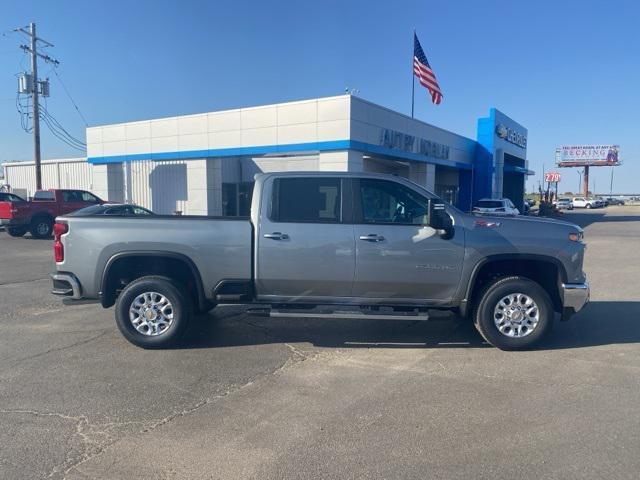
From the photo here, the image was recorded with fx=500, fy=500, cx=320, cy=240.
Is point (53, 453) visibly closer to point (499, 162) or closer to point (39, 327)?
point (39, 327)

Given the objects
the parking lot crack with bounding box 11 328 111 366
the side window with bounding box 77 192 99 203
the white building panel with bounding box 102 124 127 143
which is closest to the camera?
the parking lot crack with bounding box 11 328 111 366

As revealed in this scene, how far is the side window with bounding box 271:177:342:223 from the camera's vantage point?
572 centimetres

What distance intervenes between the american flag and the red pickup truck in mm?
16220

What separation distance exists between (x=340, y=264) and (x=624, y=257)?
40.8 ft

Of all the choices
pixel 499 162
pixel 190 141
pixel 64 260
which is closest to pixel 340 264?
pixel 64 260

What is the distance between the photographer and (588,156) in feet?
320

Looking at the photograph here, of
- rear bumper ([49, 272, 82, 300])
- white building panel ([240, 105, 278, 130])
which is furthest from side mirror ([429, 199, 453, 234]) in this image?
white building panel ([240, 105, 278, 130])

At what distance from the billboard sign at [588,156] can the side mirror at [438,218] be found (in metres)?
106

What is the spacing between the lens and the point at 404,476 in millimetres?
3182

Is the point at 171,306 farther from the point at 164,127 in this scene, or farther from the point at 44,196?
the point at 164,127

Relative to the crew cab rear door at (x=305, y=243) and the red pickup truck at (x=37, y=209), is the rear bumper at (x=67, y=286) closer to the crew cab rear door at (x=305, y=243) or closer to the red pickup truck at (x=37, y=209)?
the crew cab rear door at (x=305, y=243)

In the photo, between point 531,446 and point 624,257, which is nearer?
point 531,446

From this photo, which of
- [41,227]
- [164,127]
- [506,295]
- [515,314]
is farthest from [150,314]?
[164,127]

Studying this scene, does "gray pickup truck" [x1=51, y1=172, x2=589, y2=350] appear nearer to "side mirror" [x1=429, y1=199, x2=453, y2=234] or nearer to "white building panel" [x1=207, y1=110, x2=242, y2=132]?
"side mirror" [x1=429, y1=199, x2=453, y2=234]
